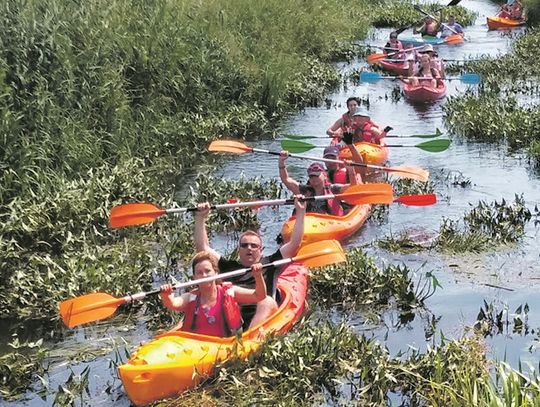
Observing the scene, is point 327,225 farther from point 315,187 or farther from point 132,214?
point 132,214

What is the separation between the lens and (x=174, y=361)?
5805 millimetres

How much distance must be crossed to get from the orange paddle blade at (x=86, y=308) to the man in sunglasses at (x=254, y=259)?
115 centimetres

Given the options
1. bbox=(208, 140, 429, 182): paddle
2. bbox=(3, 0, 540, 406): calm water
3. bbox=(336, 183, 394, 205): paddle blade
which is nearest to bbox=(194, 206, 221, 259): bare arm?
bbox=(3, 0, 540, 406): calm water

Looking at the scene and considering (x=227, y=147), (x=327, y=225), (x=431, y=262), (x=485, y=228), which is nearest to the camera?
(x=431, y=262)

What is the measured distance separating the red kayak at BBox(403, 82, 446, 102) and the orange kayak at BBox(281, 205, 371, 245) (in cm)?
793

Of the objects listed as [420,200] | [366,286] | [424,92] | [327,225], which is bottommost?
[366,286]

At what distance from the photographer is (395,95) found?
1847 cm

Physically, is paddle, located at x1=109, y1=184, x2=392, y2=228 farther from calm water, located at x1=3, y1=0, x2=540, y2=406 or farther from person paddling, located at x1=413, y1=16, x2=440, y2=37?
person paddling, located at x1=413, y1=16, x2=440, y2=37

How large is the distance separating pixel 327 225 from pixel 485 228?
1.89 meters

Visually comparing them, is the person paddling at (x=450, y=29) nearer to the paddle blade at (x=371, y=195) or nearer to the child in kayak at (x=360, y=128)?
the child in kayak at (x=360, y=128)

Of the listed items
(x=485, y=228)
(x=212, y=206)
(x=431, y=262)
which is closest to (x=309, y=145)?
(x=485, y=228)

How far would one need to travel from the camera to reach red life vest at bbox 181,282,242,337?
6.47m

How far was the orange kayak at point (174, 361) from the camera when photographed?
224 inches

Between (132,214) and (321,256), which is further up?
(132,214)
